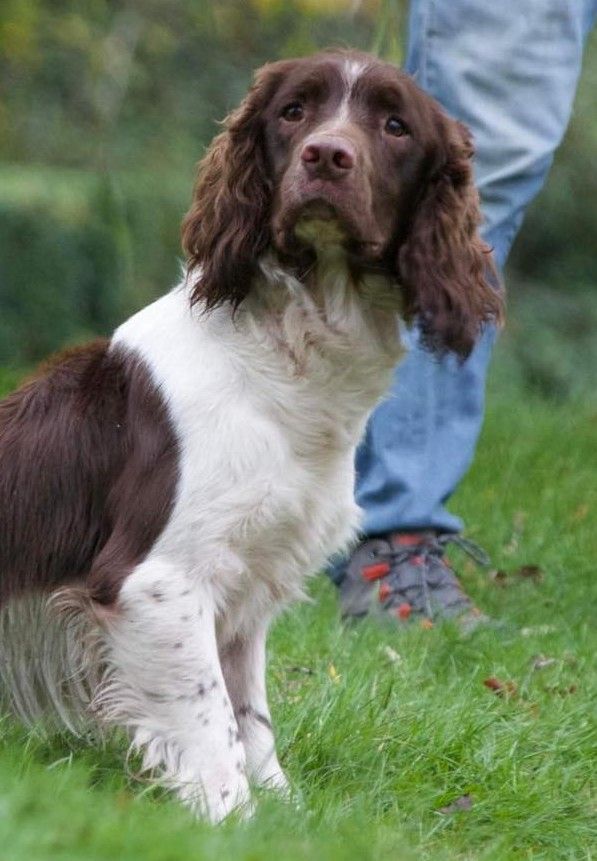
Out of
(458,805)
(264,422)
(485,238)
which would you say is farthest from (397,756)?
(485,238)

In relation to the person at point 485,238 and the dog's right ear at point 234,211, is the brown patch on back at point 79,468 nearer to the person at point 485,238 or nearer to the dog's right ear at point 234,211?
the dog's right ear at point 234,211

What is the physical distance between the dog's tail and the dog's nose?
97 centimetres

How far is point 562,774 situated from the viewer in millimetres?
3789

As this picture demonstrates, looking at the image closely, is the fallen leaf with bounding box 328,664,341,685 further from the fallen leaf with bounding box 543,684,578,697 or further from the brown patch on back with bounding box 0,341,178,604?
the brown patch on back with bounding box 0,341,178,604

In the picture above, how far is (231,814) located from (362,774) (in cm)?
52

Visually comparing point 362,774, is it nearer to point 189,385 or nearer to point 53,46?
point 189,385

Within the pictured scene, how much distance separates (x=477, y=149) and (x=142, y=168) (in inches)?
214

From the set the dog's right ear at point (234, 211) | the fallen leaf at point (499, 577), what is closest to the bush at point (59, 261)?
the fallen leaf at point (499, 577)

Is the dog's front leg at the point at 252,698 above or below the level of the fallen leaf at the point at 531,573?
above

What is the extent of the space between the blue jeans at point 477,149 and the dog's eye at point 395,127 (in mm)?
1295

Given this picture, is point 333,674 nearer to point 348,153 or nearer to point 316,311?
point 316,311

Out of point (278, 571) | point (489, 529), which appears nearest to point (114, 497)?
point (278, 571)

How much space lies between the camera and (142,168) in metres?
10.3

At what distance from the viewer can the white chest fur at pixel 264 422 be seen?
11.4 ft
